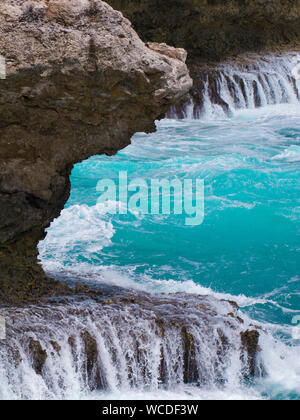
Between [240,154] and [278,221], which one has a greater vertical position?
[240,154]

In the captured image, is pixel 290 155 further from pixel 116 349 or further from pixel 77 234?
pixel 116 349

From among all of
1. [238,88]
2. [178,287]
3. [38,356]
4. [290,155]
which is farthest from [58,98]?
[238,88]

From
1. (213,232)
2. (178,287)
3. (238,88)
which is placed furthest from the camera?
(238,88)

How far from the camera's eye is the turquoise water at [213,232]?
614cm

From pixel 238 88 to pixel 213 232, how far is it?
815cm

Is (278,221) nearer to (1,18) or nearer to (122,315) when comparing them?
(122,315)

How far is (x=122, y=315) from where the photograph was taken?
14.6ft

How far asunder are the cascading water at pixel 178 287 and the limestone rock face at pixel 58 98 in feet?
2.44

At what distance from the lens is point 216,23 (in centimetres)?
1586

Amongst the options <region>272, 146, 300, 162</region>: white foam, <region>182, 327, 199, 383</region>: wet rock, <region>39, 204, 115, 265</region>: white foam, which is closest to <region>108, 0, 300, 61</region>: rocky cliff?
<region>272, 146, 300, 162</region>: white foam

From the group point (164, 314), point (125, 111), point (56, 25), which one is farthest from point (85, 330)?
point (56, 25)

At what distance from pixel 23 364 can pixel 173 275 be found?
2896 millimetres

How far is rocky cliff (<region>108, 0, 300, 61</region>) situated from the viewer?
1534 cm

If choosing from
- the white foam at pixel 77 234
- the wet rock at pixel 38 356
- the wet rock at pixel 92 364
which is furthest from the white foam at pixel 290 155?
the wet rock at pixel 38 356
